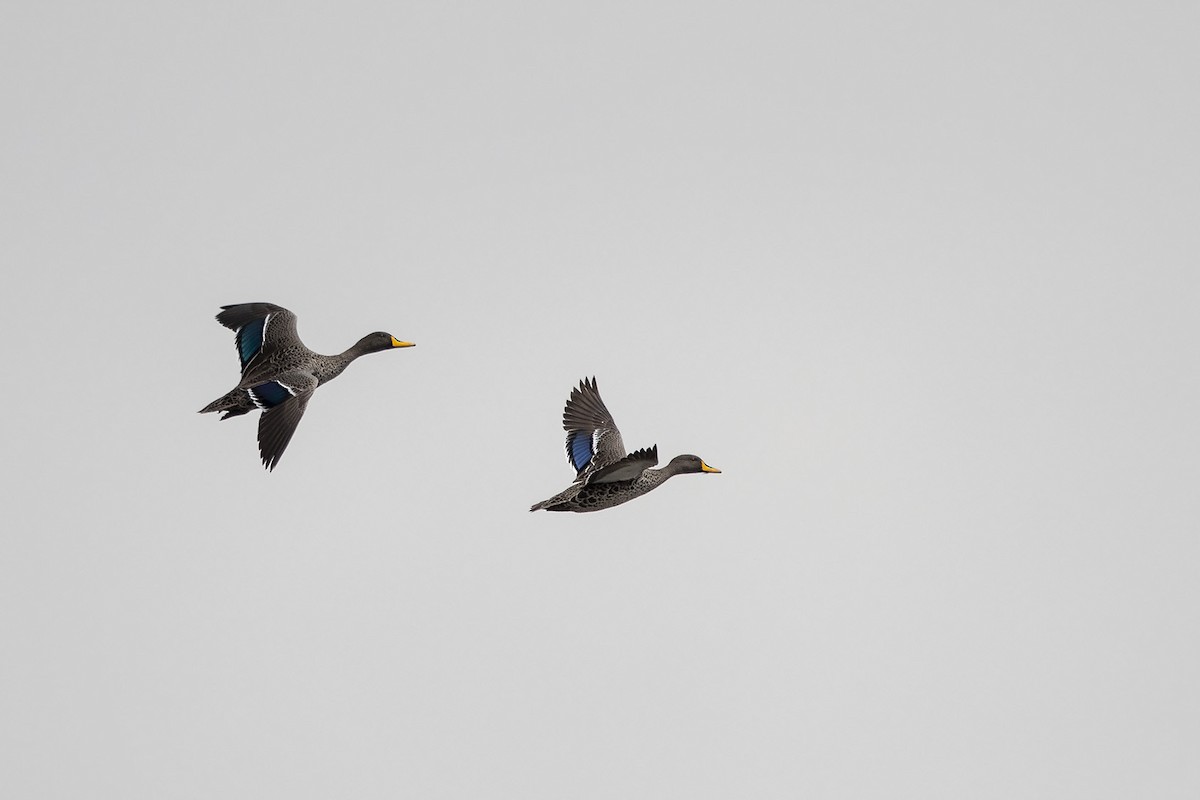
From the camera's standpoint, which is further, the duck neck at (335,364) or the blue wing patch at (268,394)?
the duck neck at (335,364)

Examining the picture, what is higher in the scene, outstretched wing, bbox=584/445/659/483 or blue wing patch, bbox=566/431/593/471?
blue wing patch, bbox=566/431/593/471

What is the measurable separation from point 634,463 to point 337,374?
26.6 feet

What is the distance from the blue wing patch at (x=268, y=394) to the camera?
28.3m

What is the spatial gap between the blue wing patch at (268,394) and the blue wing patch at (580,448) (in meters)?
6.15

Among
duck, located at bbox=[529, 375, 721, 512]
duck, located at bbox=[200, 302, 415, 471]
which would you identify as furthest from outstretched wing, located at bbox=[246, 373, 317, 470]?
duck, located at bbox=[529, 375, 721, 512]

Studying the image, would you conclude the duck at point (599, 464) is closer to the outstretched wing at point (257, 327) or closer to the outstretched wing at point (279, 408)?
the outstretched wing at point (279, 408)

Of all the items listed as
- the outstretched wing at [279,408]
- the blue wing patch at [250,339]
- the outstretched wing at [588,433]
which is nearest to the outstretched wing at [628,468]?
the outstretched wing at [588,433]

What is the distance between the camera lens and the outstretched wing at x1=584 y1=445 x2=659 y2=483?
25.5 metres

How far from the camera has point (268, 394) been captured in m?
28.5

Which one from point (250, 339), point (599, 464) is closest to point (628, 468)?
point (599, 464)

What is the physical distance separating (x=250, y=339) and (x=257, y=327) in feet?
0.96

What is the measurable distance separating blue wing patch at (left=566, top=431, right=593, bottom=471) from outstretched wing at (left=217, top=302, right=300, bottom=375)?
5.94m

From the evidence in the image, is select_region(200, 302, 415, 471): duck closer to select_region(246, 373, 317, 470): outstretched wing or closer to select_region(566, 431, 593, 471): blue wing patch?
select_region(246, 373, 317, 470): outstretched wing

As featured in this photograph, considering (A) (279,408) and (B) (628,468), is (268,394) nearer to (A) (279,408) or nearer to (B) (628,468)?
(A) (279,408)
